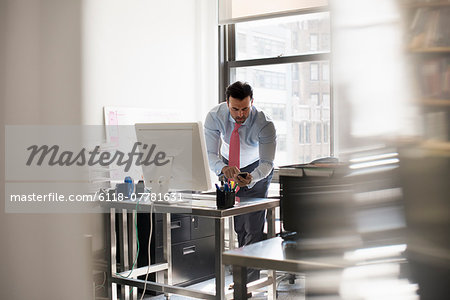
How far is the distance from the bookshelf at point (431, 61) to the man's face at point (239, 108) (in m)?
2.27

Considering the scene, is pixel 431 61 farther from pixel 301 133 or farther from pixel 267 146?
pixel 301 133

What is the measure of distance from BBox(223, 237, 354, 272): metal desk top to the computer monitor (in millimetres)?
1122

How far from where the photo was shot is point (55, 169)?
3236 mm

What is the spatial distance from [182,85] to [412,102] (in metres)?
3.43

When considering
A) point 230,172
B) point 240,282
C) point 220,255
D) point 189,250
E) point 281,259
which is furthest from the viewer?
point 189,250

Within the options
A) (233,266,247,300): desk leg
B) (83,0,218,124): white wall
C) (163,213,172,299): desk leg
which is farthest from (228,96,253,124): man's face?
(233,266,247,300): desk leg

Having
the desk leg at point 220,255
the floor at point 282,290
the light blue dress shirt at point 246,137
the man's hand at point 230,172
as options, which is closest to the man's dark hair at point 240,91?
the light blue dress shirt at point 246,137

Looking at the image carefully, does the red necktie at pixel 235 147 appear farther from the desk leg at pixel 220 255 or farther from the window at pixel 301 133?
the window at pixel 301 133

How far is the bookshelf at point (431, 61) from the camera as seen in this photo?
0.87m

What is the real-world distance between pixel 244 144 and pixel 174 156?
731 mm

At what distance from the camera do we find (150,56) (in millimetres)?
3922

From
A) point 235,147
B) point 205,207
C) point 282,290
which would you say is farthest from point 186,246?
point 205,207

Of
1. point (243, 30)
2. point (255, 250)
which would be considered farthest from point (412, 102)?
point (243, 30)

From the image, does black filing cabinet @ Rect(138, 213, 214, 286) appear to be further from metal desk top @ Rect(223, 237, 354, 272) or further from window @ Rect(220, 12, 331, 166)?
metal desk top @ Rect(223, 237, 354, 272)
